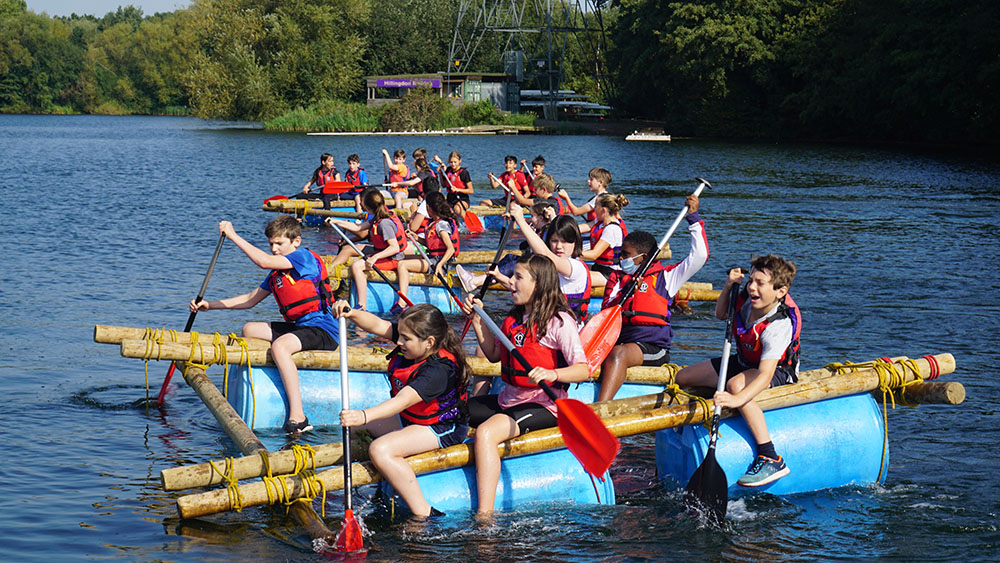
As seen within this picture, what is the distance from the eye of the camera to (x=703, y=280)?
15898 mm

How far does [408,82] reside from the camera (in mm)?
71062

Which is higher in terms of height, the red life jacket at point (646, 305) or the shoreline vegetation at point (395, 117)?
the shoreline vegetation at point (395, 117)

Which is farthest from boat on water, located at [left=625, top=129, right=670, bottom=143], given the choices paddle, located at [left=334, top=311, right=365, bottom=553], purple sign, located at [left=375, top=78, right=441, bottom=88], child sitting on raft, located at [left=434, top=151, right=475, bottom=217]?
paddle, located at [left=334, top=311, right=365, bottom=553]

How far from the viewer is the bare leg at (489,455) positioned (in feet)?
19.7

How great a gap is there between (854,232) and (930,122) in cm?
3396

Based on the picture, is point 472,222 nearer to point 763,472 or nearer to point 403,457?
point 763,472

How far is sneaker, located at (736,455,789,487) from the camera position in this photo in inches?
255

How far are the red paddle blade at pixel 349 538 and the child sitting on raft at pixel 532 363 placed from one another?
78 centimetres

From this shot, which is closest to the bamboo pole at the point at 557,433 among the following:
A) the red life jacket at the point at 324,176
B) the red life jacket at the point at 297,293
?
the red life jacket at the point at 297,293

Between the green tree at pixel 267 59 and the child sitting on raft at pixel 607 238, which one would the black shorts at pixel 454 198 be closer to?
the child sitting on raft at pixel 607 238

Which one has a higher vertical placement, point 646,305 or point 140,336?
point 646,305

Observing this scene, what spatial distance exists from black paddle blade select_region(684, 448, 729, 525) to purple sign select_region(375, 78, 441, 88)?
216 ft

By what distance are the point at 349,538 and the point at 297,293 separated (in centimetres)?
273

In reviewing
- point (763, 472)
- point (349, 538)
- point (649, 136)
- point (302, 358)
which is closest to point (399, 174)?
point (302, 358)
